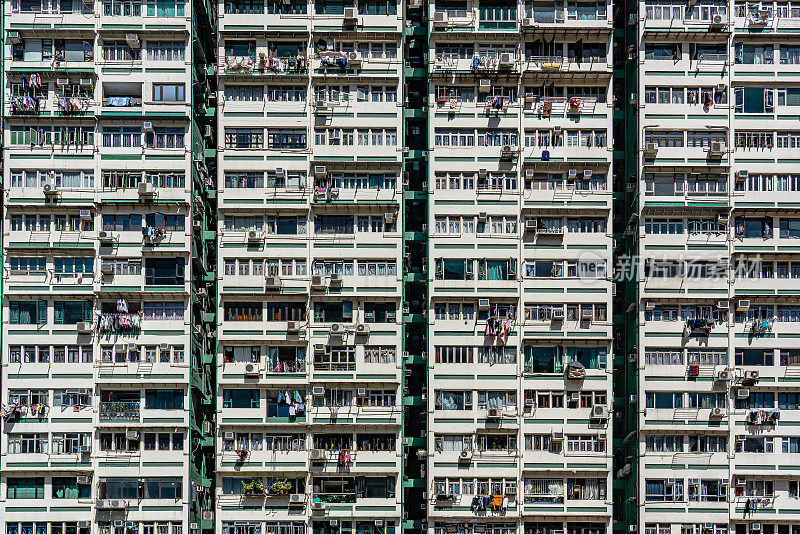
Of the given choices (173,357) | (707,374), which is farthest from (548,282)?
(173,357)

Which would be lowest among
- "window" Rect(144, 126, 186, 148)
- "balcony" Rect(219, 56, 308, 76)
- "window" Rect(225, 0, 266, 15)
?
"window" Rect(144, 126, 186, 148)

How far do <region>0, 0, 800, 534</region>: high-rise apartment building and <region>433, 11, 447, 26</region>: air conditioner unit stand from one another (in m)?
0.10

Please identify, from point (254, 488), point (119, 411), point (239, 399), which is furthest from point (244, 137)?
point (254, 488)

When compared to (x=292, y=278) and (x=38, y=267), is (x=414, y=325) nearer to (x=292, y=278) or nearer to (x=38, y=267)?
(x=292, y=278)

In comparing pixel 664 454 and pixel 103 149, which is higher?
pixel 103 149

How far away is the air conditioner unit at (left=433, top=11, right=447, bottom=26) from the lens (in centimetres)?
5562

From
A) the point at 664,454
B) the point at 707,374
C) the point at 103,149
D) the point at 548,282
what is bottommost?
the point at 664,454

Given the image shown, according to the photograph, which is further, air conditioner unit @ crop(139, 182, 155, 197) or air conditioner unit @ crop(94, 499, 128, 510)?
air conditioner unit @ crop(139, 182, 155, 197)

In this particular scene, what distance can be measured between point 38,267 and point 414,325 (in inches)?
643

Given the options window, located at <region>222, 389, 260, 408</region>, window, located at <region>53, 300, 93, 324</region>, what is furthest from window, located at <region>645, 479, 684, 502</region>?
window, located at <region>53, 300, 93, 324</region>

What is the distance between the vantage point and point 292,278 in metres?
55.1

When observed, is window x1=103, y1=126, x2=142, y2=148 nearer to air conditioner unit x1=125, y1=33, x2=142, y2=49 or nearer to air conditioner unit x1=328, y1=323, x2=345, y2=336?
air conditioner unit x1=125, y1=33, x2=142, y2=49

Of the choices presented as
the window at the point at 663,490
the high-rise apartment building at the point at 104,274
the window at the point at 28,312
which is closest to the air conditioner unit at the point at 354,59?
the high-rise apartment building at the point at 104,274

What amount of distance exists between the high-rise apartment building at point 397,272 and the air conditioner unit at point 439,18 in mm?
98
